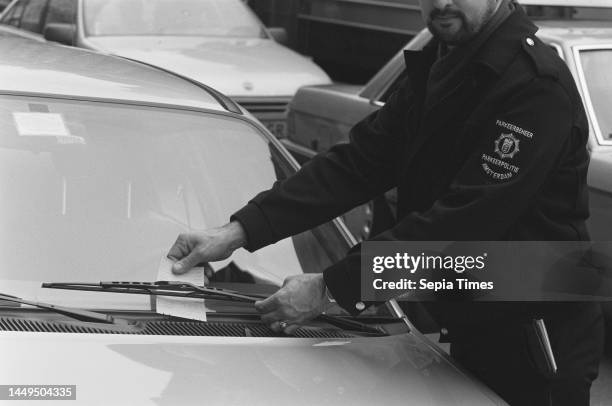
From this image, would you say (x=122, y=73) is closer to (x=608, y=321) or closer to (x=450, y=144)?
(x=450, y=144)

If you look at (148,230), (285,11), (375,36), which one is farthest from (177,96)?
(285,11)

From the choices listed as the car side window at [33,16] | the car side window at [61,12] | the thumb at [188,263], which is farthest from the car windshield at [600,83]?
the car side window at [33,16]

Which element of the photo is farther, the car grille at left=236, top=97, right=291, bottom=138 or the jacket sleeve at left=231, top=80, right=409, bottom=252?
the car grille at left=236, top=97, right=291, bottom=138

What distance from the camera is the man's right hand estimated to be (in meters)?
3.02

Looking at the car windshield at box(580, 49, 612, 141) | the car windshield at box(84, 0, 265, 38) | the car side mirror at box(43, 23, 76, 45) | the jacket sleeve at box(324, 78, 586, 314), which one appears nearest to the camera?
the jacket sleeve at box(324, 78, 586, 314)

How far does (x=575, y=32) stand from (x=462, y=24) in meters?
3.33

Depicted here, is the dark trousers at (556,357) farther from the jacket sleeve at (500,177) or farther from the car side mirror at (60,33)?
the car side mirror at (60,33)

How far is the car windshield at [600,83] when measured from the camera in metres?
5.58

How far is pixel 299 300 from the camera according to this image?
2.84 metres

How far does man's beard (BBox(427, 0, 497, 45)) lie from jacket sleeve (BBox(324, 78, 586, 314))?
8.5 inches

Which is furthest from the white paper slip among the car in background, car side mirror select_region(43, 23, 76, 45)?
car side mirror select_region(43, 23, 76, 45)

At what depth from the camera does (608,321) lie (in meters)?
5.28

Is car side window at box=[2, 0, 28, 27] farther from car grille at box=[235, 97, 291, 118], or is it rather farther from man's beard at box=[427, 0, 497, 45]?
man's beard at box=[427, 0, 497, 45]

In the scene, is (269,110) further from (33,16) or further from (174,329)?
(174,329)
